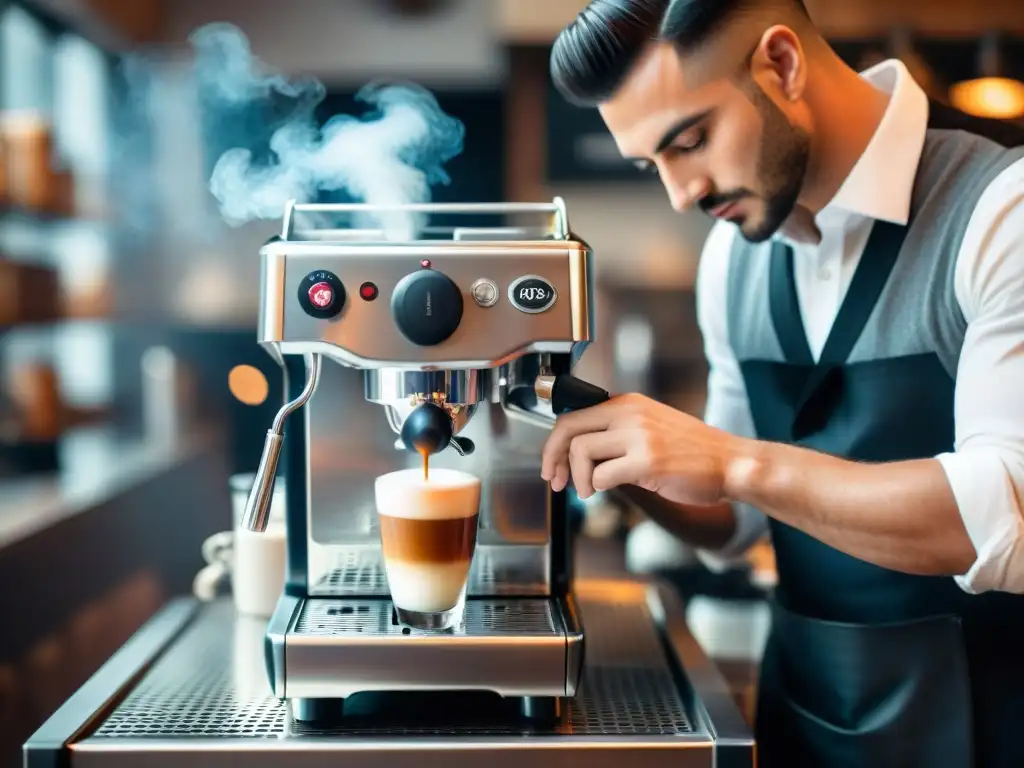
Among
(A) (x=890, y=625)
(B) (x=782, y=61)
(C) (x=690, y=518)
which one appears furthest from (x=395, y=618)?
(B) (x=782, y=61)

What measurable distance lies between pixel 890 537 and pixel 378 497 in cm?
45

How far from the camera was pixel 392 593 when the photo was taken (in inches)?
37.1

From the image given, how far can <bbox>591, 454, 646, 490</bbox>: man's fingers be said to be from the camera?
925mm

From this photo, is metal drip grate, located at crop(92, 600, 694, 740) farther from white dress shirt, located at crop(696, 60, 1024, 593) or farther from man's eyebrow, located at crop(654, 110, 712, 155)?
man's eyebrow, located at crop(654, 110, 712, 155)

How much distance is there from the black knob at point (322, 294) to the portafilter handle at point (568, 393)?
0.20 m

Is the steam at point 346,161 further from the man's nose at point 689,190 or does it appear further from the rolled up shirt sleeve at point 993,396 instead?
the rolled up shirt sleeve at point 993,396

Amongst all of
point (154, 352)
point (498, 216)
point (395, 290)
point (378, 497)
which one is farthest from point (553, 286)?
point (154, 352)

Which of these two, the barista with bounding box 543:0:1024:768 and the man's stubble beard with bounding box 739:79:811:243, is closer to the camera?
the barista with bounding box 543:0:1024:768

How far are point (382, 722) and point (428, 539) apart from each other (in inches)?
6.8

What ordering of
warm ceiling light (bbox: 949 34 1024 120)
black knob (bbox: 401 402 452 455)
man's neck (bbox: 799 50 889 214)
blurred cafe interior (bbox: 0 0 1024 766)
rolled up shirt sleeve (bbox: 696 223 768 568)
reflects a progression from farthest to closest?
warm ceiling light (bbox: 949 34 1024 120) → blurred cafe interior (bbox: 0 0 1024 766) → rolled up shirt sleeve (bbox: 696 223 768 568) → man's neck (bbox: 799 50 889 214) → black knob (bbox: 401 402 452 455)

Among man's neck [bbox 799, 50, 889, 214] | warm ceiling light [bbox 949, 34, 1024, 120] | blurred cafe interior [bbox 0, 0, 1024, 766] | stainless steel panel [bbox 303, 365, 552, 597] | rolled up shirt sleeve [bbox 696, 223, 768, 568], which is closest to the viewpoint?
stainless steel panel [bbox 303, 365, 552, 597]

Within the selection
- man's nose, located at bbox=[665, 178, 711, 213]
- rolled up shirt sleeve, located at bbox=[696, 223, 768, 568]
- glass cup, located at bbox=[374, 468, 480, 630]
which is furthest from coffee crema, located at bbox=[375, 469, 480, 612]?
rolled up shirt sleeve, located at bbox=[696, 223, 768, 568]

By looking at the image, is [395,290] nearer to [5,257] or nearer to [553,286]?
[553,286]

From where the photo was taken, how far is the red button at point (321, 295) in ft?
2.84
